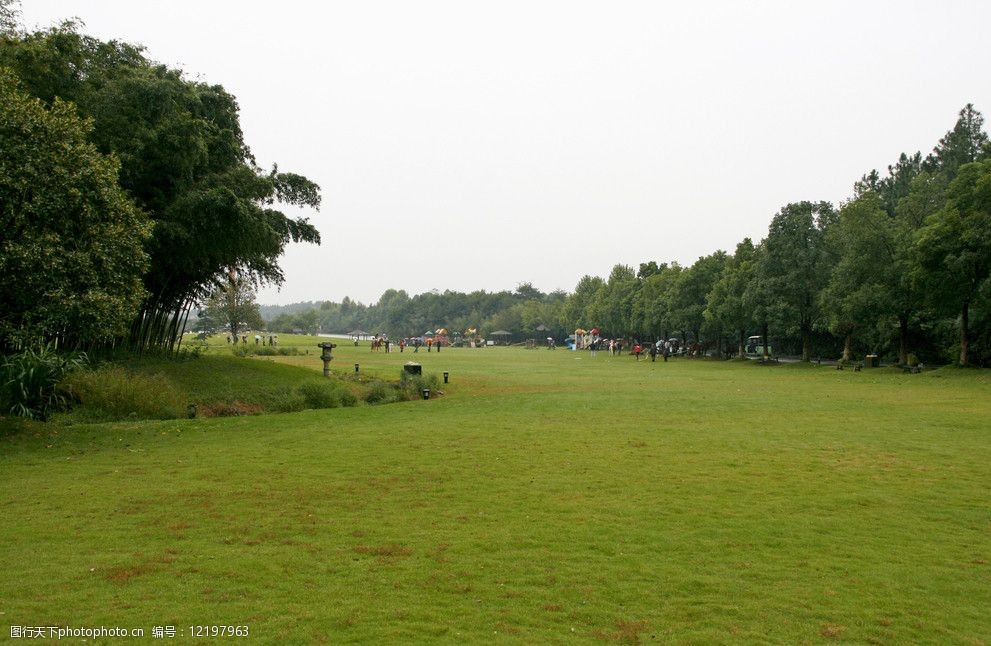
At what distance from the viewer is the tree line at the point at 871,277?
3341 cm

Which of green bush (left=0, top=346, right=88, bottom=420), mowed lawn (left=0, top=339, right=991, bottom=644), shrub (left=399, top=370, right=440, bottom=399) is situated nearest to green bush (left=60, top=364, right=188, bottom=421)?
green bush (left=0, top=346, right=88, bottom=420)

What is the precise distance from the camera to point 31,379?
1574 cm

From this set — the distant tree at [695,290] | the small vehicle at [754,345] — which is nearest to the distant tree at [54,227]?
the distant tree at [695,290]

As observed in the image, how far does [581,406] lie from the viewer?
21.5m

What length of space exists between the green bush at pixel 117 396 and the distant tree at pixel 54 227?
3.28 metres

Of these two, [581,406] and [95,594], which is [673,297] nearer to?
[581,406]

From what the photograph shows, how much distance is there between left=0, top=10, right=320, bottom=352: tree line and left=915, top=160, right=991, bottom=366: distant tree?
1110 inches

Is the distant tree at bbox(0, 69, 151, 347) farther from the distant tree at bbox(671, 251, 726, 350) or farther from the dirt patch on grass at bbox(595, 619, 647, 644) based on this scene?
the distant tree at bbox(671, 251, 726, 350)

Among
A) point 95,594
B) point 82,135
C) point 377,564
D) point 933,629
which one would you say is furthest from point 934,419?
point 82,135

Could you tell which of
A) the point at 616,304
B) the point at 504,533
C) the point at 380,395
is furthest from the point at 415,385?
the point at 616,304

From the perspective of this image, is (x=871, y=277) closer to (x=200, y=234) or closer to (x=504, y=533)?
(x=200, y=234)

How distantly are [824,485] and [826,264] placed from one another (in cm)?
4174

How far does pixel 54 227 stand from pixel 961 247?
3520cm

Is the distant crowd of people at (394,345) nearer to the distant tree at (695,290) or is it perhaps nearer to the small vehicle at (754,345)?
the distant tree at (695,290)
